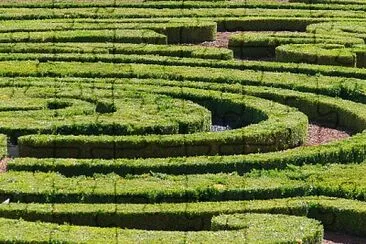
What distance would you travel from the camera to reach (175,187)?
17.1 metres

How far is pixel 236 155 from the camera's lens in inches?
750

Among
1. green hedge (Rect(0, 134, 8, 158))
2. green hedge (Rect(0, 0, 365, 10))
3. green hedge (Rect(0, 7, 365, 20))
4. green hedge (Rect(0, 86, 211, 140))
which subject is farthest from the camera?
green hedge (Rect(0, 0, 365, 10))

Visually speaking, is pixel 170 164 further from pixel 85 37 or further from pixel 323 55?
pixel 85 37

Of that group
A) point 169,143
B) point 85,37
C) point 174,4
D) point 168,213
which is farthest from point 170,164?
point 174,4

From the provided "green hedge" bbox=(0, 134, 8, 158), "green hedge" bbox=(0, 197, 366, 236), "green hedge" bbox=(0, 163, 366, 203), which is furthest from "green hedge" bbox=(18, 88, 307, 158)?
"green hedge" bbox=(0, 197, 366, 236)

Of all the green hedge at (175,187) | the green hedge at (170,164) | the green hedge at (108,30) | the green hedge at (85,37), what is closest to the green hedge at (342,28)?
the green hedge at (108,30)

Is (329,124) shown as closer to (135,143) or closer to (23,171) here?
(135,143)

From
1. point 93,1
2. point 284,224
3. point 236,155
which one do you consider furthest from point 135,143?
point 93,1

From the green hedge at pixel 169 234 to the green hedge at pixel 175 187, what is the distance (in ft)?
4.36

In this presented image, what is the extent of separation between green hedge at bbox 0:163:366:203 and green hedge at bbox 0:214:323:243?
Result: 133 centimetres

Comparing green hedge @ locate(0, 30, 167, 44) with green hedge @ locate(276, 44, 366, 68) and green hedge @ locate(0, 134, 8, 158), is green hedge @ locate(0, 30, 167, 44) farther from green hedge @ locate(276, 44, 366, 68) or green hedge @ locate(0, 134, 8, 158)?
green hedge @ locate(0, 134, 8, 158)

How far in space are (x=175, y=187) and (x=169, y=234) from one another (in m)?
2.01

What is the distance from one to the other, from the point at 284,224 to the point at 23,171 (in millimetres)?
4509

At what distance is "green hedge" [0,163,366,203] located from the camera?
55.3ft
